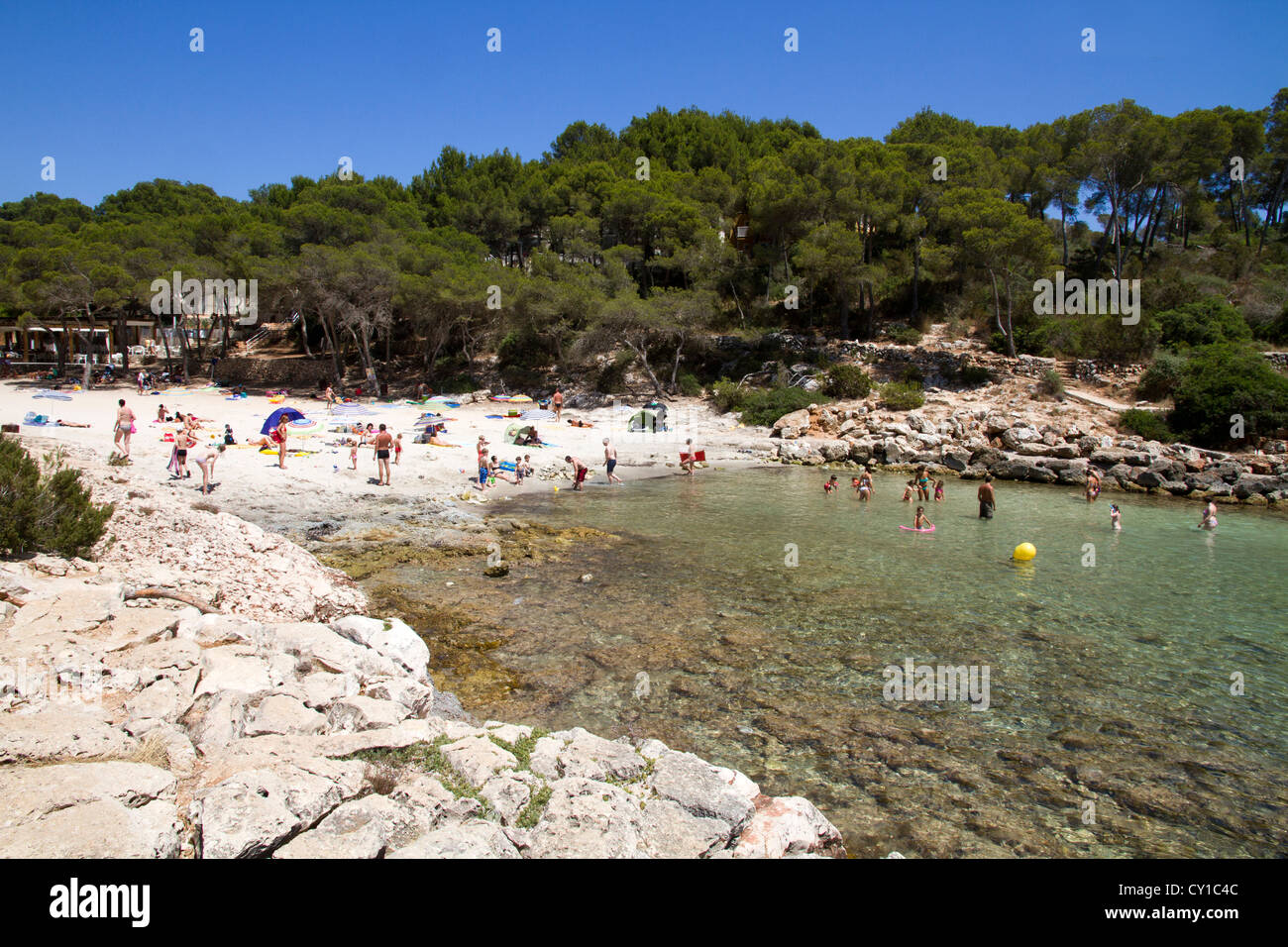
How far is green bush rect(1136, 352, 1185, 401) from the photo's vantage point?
94.4ft

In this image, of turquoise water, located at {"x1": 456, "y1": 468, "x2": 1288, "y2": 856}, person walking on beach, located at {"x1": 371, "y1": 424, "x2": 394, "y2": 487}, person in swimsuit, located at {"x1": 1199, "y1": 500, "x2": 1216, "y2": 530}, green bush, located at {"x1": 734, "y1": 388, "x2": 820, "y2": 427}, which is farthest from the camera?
green bush, located at {"x1": 734, "y1": 388, "x2": 820, "y2": 427}

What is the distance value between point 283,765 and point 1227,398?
106 ft

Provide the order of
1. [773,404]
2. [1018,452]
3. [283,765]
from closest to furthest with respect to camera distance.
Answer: [283,765] → [1018,452] → [773,404]

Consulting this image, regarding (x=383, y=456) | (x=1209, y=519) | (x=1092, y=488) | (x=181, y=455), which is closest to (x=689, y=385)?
(x=1092, y=488)

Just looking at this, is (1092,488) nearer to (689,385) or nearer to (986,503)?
(986,503)

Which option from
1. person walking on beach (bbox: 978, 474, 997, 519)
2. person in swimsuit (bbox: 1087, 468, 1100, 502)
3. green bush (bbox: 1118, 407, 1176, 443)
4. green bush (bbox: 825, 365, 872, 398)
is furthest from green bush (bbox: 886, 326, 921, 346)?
person walking on beach (bbox: 978, 474, 997, 519)

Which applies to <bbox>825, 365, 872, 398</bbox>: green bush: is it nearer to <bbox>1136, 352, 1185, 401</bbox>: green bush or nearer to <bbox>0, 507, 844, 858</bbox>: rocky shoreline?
<bbox>1136, 352, 1185, 401</bbox>: green bush

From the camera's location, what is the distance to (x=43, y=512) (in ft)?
29.0

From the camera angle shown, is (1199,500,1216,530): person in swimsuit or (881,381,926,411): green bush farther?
(881,381,926,411): green bush

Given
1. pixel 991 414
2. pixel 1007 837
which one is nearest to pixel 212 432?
pixel 1007 837

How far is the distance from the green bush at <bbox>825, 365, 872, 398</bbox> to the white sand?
5.20 meters

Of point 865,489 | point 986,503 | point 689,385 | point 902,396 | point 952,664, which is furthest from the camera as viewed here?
point 689,385

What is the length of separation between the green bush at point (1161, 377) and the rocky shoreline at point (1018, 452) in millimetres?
3854
